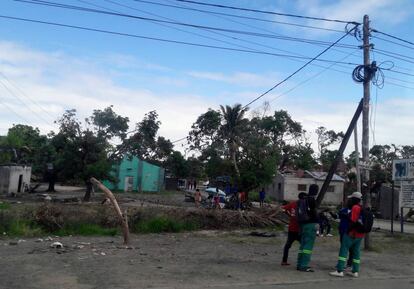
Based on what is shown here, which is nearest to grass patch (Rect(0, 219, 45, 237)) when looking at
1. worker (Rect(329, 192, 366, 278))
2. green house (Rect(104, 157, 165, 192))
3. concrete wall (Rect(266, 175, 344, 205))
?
worker (Rect(329, 192, 366, 278))

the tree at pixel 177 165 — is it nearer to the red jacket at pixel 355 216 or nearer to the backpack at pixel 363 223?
the red jacket at pixel 355 216

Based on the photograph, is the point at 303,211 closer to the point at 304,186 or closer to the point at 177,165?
the point at 304,186

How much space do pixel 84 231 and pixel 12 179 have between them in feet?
88.2

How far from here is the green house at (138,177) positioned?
59.6m

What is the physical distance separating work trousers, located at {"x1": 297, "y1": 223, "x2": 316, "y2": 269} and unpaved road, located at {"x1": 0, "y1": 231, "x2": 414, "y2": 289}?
13.2 inches

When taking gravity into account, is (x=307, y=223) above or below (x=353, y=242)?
above

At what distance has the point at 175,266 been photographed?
35.0 ft

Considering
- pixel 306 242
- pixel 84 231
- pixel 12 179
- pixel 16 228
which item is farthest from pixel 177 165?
pixel 306 242

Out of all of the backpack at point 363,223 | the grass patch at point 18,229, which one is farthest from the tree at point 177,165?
the backpack at point 363,223

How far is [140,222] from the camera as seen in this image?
1895 cm

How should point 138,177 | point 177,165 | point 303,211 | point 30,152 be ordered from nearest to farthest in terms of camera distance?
point 303,211, point 30,152, point 138,177, point 177,165

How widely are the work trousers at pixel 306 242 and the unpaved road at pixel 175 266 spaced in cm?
33

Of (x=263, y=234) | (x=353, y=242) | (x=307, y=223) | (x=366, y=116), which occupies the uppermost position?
(x=366, y=116)

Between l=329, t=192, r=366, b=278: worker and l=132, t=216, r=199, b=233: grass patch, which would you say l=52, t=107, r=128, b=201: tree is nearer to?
l=132, t=216, r=199, b=233: grass patch
